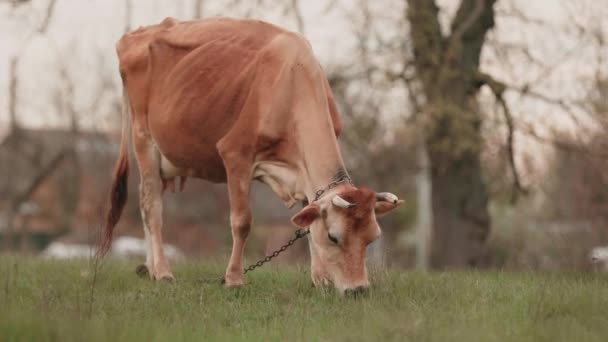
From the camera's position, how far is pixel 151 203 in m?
10.9

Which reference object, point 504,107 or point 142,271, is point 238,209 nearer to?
point 142,271

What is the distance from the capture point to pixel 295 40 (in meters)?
9.59

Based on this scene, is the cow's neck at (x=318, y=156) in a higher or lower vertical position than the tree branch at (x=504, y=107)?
higher

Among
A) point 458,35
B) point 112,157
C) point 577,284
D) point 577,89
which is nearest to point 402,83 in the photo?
point 458,35

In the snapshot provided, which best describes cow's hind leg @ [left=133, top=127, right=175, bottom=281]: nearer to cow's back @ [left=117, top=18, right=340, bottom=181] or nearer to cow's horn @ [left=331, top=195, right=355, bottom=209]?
cow's back @ [left=117, top=18, right=340, bottom=181]

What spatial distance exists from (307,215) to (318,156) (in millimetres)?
636

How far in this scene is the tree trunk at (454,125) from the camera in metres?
17.5

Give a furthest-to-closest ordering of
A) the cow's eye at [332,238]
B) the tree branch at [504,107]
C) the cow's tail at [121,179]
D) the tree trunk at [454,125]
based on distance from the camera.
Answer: the tree branch at [504,107] < the tree trunk at [454,125] < the cow's tail at [121,179] < the cow's eye at [332,238]

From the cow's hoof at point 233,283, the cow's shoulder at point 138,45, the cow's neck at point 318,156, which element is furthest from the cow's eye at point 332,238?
the cow's shoulder at point 138,45

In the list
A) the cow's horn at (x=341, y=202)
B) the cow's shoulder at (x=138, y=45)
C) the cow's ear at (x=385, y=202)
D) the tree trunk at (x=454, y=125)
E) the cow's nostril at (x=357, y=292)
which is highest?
the cow's shoulder at (x=138, y=45)

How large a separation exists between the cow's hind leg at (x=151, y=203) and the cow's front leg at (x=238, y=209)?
1123 mm

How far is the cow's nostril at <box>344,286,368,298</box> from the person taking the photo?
320 inches

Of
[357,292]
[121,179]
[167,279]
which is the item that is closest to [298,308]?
[357,292]

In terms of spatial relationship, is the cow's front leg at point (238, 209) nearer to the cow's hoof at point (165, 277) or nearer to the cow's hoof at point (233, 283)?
the cow's hoof at point (233, 283)
